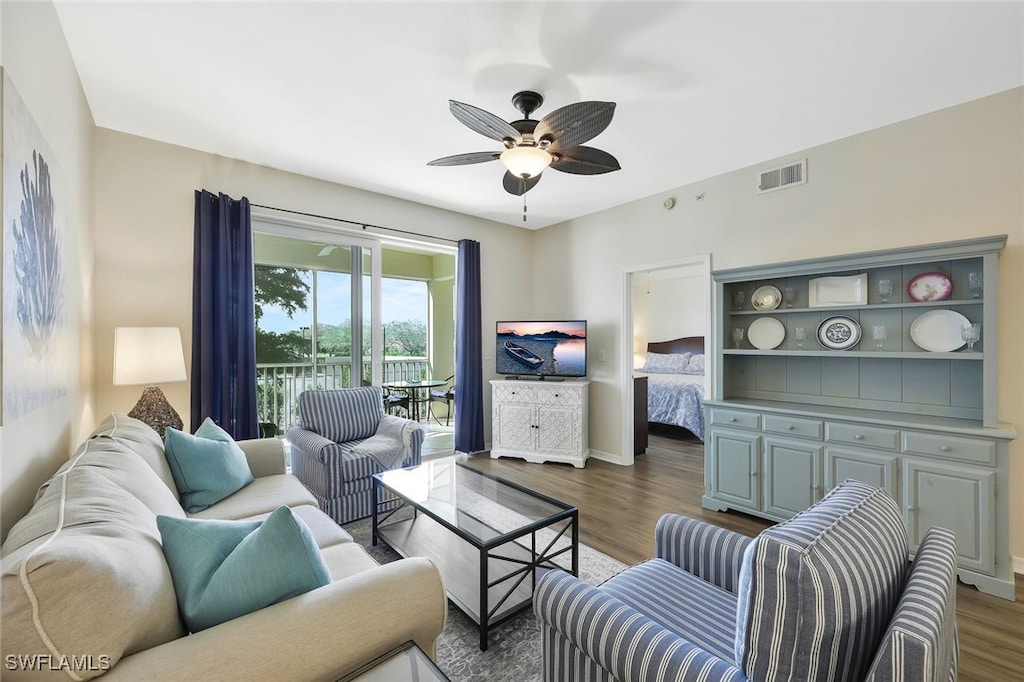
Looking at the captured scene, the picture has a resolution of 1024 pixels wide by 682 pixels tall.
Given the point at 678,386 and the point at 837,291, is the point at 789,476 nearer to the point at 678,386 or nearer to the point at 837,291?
the point at 837,291

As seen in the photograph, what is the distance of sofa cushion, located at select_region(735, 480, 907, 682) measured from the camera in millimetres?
826

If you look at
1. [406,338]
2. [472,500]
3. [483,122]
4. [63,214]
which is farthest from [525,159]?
[406,338]

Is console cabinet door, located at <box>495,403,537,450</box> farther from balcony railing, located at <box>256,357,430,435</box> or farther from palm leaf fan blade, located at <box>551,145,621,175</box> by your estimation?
palm leaf fan blade, located at <box>551,145,621,175</box>

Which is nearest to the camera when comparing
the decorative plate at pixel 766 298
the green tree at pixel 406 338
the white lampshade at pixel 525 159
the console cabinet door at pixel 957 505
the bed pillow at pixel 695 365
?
the console cabinet door at pixel 957 505

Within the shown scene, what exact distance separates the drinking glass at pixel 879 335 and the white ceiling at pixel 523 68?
52.8 inches

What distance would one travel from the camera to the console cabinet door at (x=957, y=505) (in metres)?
2.22

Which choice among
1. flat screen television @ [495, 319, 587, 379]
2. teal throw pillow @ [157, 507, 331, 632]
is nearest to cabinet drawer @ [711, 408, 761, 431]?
flat screen television @ [495, 319, 587, 379]

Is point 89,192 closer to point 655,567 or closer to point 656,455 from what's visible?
point 655,567

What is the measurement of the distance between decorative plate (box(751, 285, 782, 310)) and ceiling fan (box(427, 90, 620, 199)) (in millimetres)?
1745

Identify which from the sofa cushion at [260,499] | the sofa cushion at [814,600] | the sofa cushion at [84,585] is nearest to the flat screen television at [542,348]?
the sofa cushion at [260,499]

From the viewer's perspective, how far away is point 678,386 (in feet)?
18.6

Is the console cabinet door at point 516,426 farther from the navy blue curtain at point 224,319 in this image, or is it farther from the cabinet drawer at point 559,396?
the navy blue curtain at point 224,319

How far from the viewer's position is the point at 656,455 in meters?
4.90

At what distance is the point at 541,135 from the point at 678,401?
439cm
